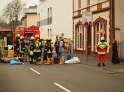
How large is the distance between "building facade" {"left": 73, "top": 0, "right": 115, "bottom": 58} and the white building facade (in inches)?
124

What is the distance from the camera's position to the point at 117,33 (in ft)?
95.2

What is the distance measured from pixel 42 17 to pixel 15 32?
959 inches

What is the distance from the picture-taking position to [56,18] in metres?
52.4

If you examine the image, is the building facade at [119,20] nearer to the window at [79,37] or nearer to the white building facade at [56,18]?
the window at [79,37]

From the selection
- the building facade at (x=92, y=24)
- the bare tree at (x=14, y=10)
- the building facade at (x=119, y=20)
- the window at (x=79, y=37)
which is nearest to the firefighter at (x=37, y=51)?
the building facade at (x=92, y=24)

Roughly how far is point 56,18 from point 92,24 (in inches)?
726

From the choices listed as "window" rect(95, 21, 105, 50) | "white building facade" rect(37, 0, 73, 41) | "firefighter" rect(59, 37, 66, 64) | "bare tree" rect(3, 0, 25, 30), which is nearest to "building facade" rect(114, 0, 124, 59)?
"window" rect(95, 21, 105, 50)

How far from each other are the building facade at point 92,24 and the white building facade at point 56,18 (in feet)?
10.3

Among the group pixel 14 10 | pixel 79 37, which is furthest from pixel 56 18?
pixel 14 10

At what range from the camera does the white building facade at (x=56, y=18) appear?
44.5 metres

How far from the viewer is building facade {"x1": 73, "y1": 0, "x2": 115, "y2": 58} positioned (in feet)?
97.2

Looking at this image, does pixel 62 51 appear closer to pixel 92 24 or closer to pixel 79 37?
pixel 92 24

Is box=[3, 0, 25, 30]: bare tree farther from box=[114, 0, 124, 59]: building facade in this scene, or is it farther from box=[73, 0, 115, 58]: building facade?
box=[114, 0, 124, 59]: building facade

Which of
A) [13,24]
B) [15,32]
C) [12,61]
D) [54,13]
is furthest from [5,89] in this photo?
[13,24]
